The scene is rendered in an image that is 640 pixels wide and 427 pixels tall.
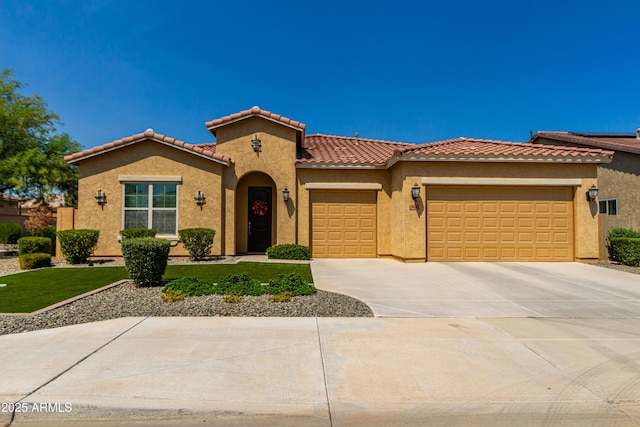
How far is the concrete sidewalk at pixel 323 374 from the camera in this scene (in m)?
3.12

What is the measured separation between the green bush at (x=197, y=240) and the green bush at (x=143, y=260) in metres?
4.44

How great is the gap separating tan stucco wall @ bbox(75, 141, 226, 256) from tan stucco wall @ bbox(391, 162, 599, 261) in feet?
21.5

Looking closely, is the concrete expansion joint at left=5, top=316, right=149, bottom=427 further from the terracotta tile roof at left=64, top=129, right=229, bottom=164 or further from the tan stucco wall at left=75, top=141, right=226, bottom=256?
the terracotta tile roof at left=64, top=129, right=229, bottom=164

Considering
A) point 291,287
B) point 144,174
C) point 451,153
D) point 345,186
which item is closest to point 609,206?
point 451,153

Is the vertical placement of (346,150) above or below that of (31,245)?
above

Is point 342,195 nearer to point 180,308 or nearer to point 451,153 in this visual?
point 451,153

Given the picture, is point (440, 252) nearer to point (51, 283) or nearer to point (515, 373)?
point (515, 373)

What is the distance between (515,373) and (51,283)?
31.3 feet

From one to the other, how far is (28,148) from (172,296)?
15.8 metres

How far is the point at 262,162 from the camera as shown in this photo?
550 inches

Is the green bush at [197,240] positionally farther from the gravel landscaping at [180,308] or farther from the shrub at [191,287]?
the gravel landscaping at [180,308]

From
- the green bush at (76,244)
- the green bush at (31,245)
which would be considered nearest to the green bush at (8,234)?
the green bush at (31,245)

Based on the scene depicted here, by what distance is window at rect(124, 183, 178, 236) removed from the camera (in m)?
13.2

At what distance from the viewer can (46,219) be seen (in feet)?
70.4
